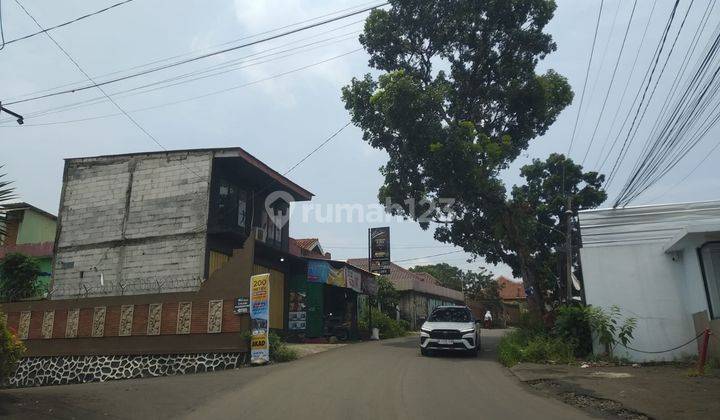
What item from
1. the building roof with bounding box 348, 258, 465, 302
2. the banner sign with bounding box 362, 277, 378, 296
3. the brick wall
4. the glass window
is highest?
the glass window

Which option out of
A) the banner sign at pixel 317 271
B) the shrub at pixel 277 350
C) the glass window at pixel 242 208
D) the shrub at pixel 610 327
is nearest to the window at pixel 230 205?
the glass window at pixel 242 208

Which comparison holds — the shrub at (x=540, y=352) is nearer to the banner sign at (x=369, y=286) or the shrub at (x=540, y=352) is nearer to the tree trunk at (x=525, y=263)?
the tree trunk at (x=525, y=263)

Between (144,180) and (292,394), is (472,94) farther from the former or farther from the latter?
(292,394)

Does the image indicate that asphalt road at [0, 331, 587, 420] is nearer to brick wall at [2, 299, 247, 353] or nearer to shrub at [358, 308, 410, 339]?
brick wall at [2, 299, 247, 353]

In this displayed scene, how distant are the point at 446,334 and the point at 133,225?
41.7 ft

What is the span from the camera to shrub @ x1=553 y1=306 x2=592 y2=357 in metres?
14.9

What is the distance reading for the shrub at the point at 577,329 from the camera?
588 inches

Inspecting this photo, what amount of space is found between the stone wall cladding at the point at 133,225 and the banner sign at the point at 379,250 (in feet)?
38.0

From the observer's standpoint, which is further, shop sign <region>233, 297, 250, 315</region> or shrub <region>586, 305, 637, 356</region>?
shop sign <region>233, 297, 250, 315</region>

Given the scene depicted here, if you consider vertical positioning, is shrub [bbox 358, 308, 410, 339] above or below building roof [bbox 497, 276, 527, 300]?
below

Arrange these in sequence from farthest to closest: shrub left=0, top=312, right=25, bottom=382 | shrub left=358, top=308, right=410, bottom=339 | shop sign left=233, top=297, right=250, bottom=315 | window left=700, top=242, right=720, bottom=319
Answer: shrub left=358, top=308, right=410, bottom=339
shop sign left=233, top=297, right=250, bottom=315
window left=700, top=242, right=720, bottom=319
shrub left=0, top=312, right=25, bottom=382

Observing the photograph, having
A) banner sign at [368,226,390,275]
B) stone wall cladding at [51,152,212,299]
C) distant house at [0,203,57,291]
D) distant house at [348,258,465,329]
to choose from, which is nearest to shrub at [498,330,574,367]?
stone wall cladding at [51,152,212,299]

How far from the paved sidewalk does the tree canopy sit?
8187 mm

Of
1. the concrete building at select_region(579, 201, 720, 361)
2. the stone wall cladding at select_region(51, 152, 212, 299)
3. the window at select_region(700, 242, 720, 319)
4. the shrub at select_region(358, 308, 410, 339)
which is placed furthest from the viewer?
the shrub at select_region(358, 308, 410, 339)
